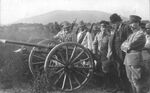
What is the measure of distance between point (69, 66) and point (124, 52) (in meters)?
1.45

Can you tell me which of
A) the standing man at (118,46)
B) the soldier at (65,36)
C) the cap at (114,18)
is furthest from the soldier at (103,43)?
the soldier at (65,36)

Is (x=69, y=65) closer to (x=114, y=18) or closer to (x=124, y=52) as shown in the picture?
(x=124, y=52)

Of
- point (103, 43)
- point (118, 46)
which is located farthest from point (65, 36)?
point (118, 46)

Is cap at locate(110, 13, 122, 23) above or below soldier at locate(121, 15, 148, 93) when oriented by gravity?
above

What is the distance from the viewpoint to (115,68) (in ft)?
23.4

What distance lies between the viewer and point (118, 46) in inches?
267

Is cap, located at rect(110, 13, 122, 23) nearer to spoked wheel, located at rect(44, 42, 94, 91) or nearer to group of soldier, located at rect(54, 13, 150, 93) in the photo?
group of soldier, located at rect(54, 13, 150, 93)

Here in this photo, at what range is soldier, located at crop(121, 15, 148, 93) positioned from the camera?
5.48m

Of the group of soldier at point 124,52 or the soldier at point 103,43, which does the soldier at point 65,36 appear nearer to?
the group of soldier at point 124,52

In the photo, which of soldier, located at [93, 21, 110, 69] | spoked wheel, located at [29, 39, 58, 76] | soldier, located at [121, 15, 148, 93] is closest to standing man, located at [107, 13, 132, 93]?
soldier, located at [93, 21, 110, 69]

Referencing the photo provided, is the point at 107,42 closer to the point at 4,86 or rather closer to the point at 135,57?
the point at 135,57

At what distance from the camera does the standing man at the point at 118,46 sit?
262 inches

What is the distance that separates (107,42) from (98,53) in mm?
A: 433

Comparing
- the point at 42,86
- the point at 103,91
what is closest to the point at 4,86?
the point at 42,86
